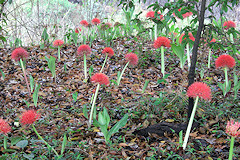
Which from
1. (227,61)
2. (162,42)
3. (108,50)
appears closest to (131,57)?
(108,50)

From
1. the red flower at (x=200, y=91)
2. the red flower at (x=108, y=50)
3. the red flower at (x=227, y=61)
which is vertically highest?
the red flower at (x=108, y=50)

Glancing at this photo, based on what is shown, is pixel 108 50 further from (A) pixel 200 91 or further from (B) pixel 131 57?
(A) pixel 200 91

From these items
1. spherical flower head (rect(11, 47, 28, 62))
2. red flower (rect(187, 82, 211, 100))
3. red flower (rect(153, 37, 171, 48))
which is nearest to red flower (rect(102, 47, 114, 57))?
red flower (rect(153, 37, 171, 48))

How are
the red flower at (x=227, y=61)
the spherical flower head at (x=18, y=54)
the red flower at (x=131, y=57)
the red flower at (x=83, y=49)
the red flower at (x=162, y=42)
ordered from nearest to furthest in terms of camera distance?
the red flower at (x=227, y=61)
the red flower at (x=162, y=42)
the spherical flower head at (x=18, y=54)
the red flower at (x=131, y=57)
the red flower at (x=83, y=49)

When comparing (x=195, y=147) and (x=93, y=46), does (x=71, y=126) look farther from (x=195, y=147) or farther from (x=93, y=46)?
(x=93, y=46)

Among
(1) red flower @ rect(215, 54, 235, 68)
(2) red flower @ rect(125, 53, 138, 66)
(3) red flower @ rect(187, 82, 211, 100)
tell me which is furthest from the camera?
(2) red flower @ rect(125, 53, 138, 66)

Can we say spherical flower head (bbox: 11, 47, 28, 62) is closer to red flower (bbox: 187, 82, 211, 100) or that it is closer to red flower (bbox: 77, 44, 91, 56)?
red flower (bbox: 77, 44, 91, 56)

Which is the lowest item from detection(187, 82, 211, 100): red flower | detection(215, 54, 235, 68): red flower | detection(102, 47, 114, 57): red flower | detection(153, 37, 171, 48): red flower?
detection(187, 82, 211, 100): red flower

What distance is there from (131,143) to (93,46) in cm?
247

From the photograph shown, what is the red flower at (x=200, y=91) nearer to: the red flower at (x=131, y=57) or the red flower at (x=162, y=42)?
the red flower at (x=162, y=42)

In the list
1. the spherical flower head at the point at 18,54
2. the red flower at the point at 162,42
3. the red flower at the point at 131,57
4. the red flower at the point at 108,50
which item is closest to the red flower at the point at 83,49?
the red flower at the point at 108,50

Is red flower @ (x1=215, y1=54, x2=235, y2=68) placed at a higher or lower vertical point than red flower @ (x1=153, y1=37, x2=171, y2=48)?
lower

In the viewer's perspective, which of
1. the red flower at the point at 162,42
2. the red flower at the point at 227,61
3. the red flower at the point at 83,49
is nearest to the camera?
the red flower at the point at 227,61

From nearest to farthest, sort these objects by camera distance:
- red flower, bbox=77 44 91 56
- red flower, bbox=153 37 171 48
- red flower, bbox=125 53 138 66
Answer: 1. red flower, bbox=153 37 171 48
2. red flower, bbox=125 53 138 66
3. red flower, bbox=77 44 91 56
